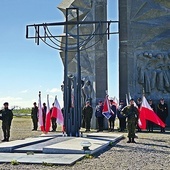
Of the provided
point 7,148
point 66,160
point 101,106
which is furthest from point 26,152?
point 101,106

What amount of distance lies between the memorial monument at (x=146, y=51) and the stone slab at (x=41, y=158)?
1081cm

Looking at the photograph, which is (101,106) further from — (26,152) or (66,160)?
(66,160)

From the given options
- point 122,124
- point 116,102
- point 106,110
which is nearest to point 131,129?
point 106,110

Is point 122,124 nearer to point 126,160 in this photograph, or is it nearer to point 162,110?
point 162,110

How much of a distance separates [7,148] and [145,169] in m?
4.29

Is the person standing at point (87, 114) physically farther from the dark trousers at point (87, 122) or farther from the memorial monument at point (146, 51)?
the memorial monument at point (146, 51)

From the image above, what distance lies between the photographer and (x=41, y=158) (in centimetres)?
930

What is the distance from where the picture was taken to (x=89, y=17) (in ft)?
69.4

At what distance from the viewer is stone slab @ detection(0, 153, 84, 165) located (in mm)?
8758

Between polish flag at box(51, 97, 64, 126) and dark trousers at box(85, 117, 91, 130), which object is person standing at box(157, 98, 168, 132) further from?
polish flag at box(51, 97, 64, 126)

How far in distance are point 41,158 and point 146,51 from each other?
39.7ft

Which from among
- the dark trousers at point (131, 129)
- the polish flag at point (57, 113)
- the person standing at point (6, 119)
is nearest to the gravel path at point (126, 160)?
the dark trousers at point (131, 129)

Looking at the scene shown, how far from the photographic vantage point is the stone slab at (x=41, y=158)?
876 centimetres

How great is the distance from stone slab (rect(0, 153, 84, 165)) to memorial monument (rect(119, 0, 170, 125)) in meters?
10.8
